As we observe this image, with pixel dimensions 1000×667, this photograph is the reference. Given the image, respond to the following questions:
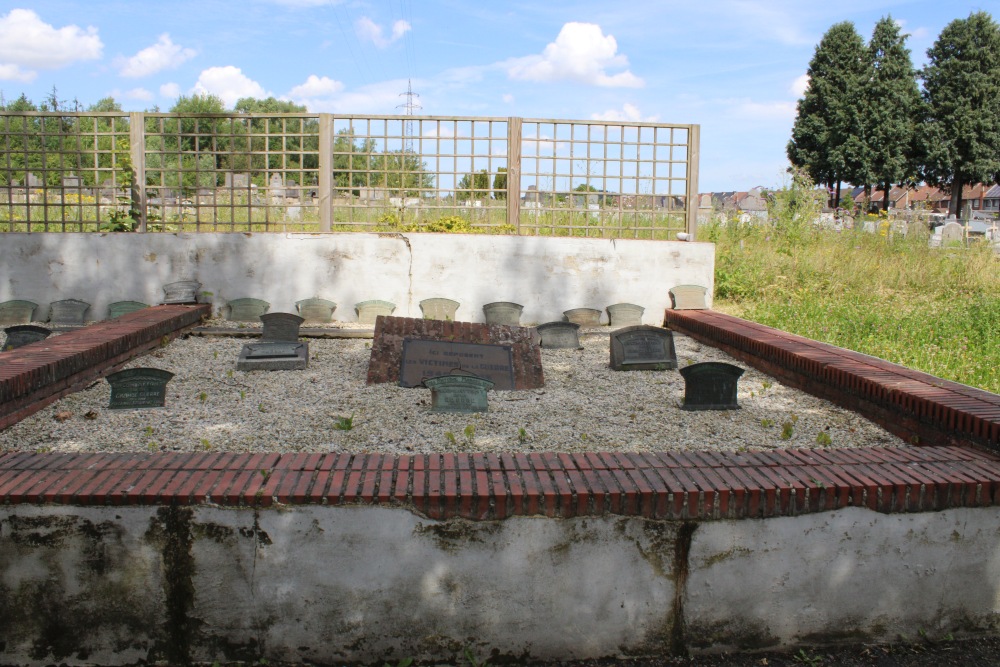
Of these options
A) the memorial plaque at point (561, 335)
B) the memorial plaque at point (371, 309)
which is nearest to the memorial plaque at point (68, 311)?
the memorial plaque at point (371, 309)

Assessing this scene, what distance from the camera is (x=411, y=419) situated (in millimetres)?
4816

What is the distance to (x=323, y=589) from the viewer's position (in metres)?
2.81

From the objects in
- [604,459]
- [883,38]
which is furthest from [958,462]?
[883,38]

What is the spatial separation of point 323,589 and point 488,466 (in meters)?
0.81

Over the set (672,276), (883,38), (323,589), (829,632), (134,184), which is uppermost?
(883,38)

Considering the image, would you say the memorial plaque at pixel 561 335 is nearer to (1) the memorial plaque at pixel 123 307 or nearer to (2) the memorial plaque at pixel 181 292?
(2) the memorial plaque at pixel 181 292

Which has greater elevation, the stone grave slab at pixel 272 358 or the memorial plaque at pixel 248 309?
the memorial plaque at pixel 248 309

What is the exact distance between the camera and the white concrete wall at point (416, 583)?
2756 mm

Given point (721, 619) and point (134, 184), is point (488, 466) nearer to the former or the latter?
point (721, 619)

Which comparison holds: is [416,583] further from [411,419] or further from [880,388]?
[880,388]

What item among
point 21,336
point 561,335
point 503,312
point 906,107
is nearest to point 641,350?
point 561,335

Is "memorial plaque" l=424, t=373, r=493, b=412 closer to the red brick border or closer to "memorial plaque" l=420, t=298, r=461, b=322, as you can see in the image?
the red brick border

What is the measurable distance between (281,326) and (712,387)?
4261 millimetres

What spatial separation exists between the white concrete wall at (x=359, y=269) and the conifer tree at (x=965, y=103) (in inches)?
1310
